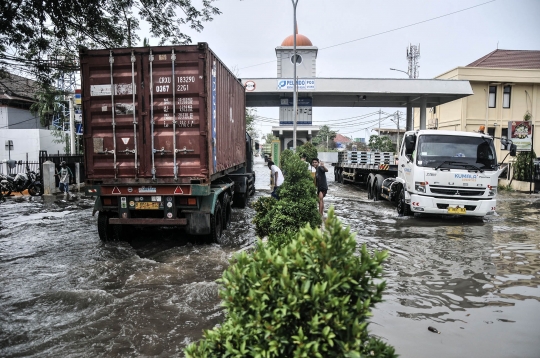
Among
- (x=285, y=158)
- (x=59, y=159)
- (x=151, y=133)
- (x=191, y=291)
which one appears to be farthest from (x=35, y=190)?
(x=191, y=291)

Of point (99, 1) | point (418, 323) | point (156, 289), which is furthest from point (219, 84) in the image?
point (418, 323)

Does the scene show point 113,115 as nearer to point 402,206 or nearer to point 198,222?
point 198,222

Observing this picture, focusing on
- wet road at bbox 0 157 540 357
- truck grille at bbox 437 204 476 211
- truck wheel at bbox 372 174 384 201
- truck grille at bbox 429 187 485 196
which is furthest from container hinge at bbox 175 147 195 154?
truck wheel at bbox 372 174 384 201

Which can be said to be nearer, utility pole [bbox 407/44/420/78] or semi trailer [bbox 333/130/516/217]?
semi trailer [bbox 333/130/516/217]

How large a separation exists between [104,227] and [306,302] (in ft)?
23.9

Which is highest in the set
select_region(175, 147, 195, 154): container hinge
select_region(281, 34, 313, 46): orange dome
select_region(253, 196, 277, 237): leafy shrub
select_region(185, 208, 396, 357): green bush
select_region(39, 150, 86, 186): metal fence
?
select_region(281, 34, 313, 46): orange dome

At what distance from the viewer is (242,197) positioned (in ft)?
45.3

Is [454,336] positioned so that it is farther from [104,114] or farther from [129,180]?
[104,114]

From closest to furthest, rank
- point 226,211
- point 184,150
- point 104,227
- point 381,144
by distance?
point 184,150, point 104,227, point 226,211, point 381,144

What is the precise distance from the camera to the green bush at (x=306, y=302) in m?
2.08

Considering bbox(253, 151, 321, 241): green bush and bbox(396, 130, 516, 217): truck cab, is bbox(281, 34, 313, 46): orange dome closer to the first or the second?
bbox(396, 130, 516, 217): truck cab

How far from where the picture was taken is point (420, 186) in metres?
11.0

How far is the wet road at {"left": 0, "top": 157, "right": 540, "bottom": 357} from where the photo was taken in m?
4.26

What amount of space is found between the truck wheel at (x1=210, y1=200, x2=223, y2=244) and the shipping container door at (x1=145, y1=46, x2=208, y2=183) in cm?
99
